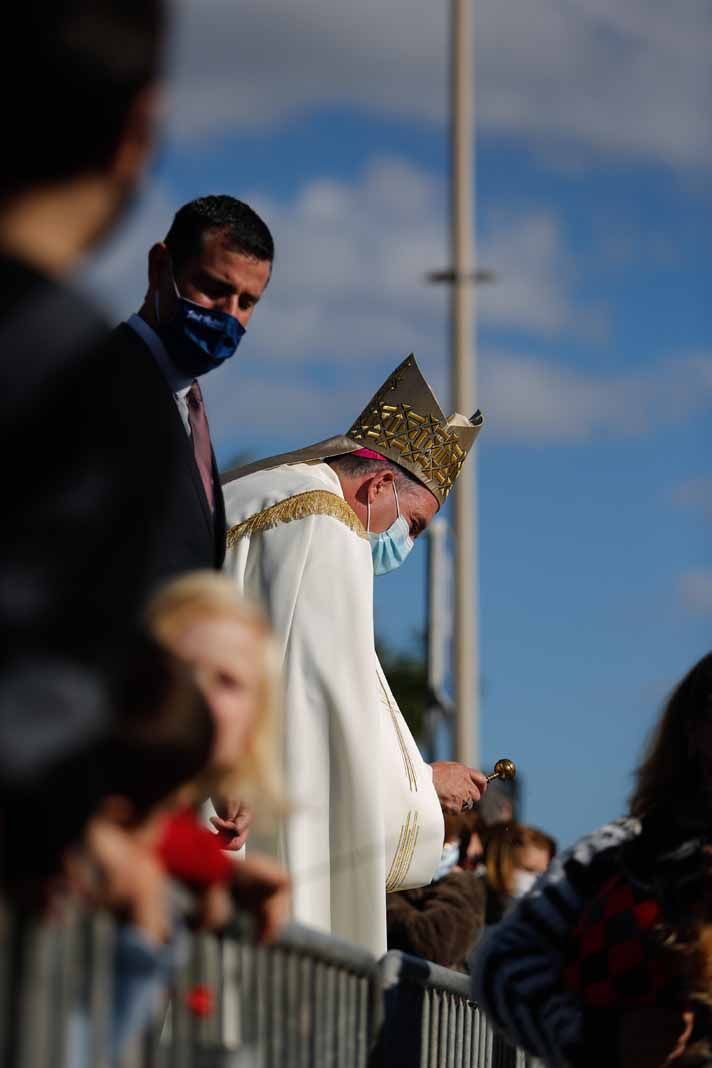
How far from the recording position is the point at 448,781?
19.3ft

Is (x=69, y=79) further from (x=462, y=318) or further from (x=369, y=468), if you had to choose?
(x=462, y=318)

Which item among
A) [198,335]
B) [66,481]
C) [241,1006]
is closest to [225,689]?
[66,481]

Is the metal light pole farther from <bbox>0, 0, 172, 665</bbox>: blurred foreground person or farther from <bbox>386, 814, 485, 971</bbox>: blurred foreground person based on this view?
<bbox>0, 0, 172, 665</bbox>: blurred foreground person

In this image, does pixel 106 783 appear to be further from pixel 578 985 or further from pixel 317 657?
pixel 317 657

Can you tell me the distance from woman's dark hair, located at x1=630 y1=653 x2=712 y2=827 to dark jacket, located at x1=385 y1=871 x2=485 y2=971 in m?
2.94

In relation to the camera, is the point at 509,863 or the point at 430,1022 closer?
the point at 430,1022

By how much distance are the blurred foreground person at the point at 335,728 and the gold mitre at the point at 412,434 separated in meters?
0.83

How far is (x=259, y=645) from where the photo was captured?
253 cm

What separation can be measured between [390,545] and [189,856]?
13.9ft

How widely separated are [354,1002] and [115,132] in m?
2.11

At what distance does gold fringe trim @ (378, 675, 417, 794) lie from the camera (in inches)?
229

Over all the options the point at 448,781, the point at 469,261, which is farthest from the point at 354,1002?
the point at 469,261

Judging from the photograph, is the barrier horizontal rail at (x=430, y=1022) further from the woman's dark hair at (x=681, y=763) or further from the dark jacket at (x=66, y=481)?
the dark jacket at (x=66, y=481)

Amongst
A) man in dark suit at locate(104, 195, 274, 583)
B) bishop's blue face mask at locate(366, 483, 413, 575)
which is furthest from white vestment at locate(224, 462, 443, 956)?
man in dark suit at locate(104, 195, 274, 583)
